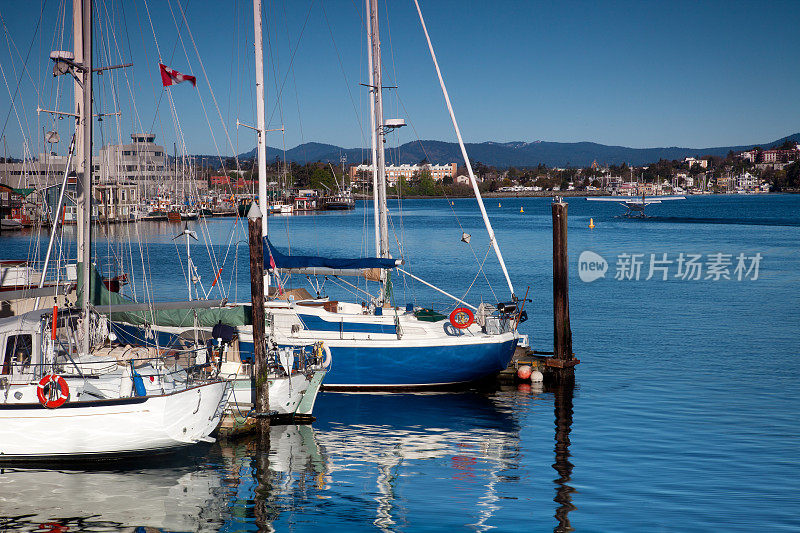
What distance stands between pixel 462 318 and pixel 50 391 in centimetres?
1226

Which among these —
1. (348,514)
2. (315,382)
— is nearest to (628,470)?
(348,514)

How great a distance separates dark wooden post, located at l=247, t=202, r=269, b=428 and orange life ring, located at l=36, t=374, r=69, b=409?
4.52 meters

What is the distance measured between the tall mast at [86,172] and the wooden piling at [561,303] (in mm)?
14016

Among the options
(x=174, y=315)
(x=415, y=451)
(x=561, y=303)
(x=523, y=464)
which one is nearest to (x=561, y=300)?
(x=561, y=303)

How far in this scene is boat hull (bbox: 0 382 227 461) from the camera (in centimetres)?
1686

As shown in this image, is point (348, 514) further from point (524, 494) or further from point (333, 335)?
point (333, 335)

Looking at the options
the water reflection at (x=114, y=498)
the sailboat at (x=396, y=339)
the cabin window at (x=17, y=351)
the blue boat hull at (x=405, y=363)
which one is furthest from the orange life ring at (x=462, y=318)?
the cabin window at (x=17, y=351)

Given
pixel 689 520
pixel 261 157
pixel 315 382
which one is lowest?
pixel 689 520

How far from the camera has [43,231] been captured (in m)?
114

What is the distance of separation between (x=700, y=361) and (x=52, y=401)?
23580mm

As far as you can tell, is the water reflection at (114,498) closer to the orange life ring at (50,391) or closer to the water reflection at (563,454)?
the orange life ring at (50,391)

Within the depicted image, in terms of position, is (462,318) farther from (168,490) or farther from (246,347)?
(168,490)

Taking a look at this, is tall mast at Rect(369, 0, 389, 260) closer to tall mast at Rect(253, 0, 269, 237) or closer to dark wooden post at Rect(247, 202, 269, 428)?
tall mast at Rect(253, 0, 269, 237)

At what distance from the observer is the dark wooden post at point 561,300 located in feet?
83.3
